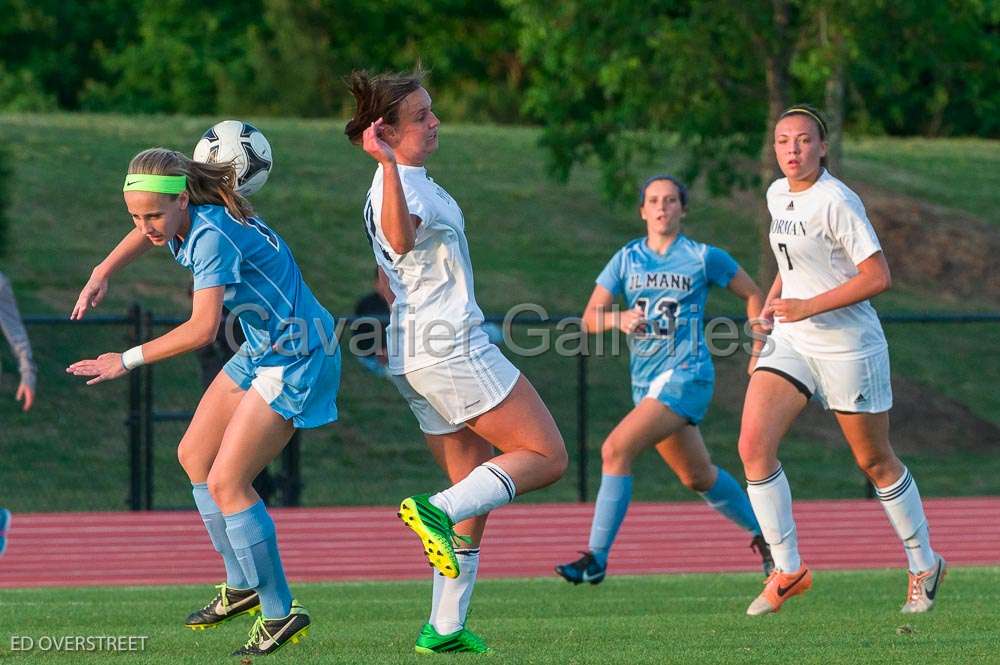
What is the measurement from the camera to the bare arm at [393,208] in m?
5.87

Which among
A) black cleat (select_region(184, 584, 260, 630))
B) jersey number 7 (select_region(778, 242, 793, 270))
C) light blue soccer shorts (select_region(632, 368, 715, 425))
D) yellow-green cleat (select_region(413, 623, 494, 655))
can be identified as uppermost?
jersey number 7 (select_region(778, 242, 793, 270))

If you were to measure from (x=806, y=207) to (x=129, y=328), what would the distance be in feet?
26.8

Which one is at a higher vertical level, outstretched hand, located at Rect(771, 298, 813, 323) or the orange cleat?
outstretched hand, located at Rect(771, 298, 813, 323)

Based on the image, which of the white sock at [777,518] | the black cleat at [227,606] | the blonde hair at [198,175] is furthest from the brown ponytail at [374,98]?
the white sock at [777,518]

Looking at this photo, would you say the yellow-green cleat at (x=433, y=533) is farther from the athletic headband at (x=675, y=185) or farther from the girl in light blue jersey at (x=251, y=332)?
the athletic headband at (x=675, y=185)

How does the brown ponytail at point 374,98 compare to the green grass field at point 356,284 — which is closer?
the brown ponytail at point 374,98

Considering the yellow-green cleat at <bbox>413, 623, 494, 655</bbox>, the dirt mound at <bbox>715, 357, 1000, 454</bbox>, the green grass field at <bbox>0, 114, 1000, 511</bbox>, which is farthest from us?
the dirt mound at <bbox>715, 357, 1000, 454</bbox>

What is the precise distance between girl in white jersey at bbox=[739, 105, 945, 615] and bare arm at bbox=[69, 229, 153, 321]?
2815 mm

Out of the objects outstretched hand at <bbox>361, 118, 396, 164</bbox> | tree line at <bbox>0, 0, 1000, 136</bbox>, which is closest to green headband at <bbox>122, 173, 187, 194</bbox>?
outstretched hand at <bbox>361, 118, 396, 164</bbox>

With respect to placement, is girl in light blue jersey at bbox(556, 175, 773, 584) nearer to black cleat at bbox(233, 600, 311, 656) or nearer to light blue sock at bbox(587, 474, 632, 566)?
light blue sock at bbox(587, 474, 632, 566)

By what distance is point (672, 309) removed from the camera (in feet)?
32.0

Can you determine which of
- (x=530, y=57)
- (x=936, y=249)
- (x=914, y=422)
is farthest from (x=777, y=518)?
(x=936, y=249)

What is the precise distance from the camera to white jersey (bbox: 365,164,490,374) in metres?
6.10

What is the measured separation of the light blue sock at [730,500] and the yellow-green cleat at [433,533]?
13.9ft
